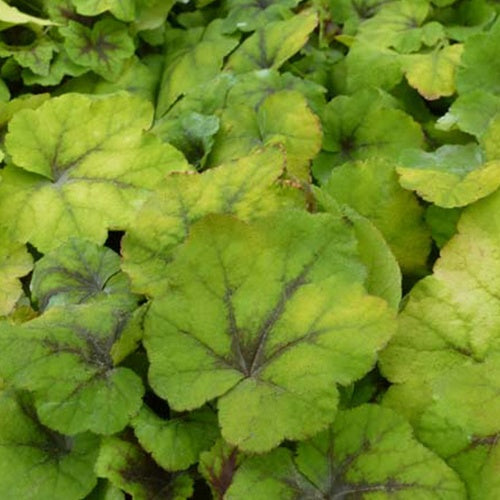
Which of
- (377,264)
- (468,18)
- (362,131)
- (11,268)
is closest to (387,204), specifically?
(377,264)

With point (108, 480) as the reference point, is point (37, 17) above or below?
above

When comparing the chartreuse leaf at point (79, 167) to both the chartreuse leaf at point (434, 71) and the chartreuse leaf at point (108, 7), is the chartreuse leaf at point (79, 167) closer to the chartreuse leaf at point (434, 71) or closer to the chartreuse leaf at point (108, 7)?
the chartreuse leaf at point (108, 7)

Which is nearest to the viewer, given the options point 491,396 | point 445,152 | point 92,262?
point 491,396

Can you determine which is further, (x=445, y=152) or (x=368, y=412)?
(x=445, y=152)

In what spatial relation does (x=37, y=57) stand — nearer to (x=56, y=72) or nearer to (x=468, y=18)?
(x=56, y=72)

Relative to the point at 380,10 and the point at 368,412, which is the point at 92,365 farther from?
the point at 380,10

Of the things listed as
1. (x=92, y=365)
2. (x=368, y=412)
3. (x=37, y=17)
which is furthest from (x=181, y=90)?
(x=368, y=412)
